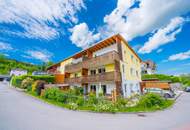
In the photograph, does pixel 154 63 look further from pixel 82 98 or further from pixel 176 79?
pixel 82 98

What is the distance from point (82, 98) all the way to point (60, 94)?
A: 363 cm

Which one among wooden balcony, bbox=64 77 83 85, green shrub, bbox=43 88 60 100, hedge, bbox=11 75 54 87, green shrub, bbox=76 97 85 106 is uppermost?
hedge, bbox=11 75 54 87

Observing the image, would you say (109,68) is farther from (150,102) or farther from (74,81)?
(74,81)

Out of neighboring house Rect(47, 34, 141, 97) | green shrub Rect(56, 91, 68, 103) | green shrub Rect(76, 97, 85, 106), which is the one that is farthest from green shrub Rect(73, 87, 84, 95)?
green shrub Rect(76, 97, 85, 106)

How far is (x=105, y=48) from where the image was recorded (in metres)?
25.5

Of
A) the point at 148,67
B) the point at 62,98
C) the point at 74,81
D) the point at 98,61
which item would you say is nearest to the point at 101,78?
the point at 98,61

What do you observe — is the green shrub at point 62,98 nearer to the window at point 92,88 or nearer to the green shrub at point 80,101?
the green shrub at point 80,101

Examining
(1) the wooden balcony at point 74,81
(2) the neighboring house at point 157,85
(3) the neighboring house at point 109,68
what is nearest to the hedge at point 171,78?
(2) the neighboring house at point 157,85

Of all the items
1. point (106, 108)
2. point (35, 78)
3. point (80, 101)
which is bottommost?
point (106, 108)

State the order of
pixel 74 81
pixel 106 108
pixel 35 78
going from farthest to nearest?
pixel 35 78, pixel 74 81, pixel 106 108

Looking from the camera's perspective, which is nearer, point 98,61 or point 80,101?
point 80,101

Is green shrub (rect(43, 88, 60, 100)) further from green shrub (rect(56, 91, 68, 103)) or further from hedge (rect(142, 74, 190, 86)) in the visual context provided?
hedge (rect(142, 74, 190, 86))

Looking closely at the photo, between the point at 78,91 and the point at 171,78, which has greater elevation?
the point at 171,78

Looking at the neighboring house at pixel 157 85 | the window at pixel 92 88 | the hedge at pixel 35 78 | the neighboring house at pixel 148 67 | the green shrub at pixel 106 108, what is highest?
the neighboring house at pixel 148 67
